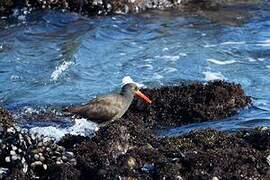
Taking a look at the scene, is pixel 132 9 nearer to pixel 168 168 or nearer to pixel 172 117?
pixel 172 117

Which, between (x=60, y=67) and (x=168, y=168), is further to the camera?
(x=60, y=67)

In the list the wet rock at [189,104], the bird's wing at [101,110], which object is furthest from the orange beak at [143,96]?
the bird's wing at [101,110]

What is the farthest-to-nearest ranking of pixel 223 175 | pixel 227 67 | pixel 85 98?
pixel 227 67
pixel 85 98
pixel 223 175

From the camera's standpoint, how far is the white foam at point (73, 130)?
902 centimetres

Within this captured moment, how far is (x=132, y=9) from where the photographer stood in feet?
56.7

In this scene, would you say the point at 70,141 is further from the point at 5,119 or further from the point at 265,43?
the point at 265,43

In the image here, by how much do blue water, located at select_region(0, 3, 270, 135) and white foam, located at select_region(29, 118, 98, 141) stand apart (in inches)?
42.3

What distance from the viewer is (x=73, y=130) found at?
30.6 feet

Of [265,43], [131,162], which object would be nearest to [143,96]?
[131,162]

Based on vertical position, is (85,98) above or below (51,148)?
below

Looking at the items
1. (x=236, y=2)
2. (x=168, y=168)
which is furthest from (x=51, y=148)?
(x=236, y=2)

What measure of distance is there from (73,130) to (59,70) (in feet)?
13.0

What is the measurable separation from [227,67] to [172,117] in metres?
3.31

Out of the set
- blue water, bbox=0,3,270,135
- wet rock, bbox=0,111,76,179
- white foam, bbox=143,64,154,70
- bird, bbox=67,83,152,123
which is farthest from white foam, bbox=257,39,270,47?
wet rock, bbox=0,111,76,179
